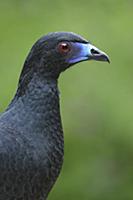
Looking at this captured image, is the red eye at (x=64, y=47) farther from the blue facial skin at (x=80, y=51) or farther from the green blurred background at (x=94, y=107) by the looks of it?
the green blurred background at (x=94, y=107)

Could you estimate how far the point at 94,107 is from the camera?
22.9 feet

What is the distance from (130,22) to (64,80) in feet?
2.50

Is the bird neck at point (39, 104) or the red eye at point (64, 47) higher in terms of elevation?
the red eye at point (64, 47)

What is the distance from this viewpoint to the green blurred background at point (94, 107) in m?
6.87

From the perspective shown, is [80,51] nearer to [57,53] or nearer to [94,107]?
[57,53]

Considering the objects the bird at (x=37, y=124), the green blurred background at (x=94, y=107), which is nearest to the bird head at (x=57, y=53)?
the bird at (x=37, y=124)

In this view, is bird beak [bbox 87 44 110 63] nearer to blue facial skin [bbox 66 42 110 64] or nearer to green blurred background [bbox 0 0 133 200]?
blue facial skin [bbox 66 42 110 64]

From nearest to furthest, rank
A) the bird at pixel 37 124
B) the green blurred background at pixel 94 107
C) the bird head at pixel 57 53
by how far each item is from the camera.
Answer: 1. the bird at pixel 37 124
2. the bird head at pixel 57 53
3. the green blurred background at pixel 94 107

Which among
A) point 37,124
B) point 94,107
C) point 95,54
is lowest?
point 94,107

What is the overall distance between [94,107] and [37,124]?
8.18 feet

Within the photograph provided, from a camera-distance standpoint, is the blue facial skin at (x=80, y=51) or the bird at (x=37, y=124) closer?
the bird at (x=37, y=124)

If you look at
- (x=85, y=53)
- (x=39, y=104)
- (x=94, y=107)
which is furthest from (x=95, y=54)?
(x=94, y=107)

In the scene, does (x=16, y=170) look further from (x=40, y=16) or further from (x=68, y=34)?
(x=40, y=16)

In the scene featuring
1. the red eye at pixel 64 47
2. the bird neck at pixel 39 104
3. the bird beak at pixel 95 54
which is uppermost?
the red eye at pixel 64 47
